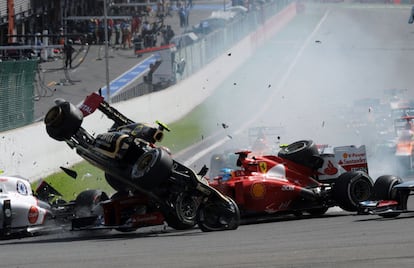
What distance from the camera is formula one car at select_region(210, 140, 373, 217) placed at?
17375 mm

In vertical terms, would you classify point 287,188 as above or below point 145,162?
below

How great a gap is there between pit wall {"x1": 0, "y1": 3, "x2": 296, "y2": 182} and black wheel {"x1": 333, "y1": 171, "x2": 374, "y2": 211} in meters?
7.83

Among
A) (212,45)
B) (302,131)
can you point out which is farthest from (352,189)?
(212,45)

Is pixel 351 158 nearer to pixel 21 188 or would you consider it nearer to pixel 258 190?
pixel 258 190

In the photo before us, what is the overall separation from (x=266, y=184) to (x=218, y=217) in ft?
4.53

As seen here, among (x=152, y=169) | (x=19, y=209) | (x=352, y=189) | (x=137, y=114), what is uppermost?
(x=152, y=169)

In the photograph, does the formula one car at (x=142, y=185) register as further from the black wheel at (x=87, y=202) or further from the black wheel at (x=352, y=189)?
the black wheel at (x=352, y=189)

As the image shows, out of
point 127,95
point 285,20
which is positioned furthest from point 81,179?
point 285,20

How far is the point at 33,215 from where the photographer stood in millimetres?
17266

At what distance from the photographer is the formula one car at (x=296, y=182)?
17.4 metres

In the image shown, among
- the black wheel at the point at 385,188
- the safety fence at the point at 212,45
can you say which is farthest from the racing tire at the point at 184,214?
the safety fence at the point at 212,45

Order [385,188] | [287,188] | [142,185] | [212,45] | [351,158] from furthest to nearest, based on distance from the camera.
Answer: [212,45] < [351,158] < [287,188] < [385,188] < [142,185]

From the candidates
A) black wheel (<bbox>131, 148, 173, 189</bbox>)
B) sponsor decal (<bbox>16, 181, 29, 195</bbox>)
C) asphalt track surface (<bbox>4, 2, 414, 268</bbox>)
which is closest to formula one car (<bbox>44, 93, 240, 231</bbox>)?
black wheel (<bbox>131, 148, 173, 189</bbox>)

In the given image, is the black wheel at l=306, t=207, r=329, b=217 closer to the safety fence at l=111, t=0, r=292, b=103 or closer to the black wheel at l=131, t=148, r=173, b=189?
the black wheel at l=131, t=148, r=173, b=189
